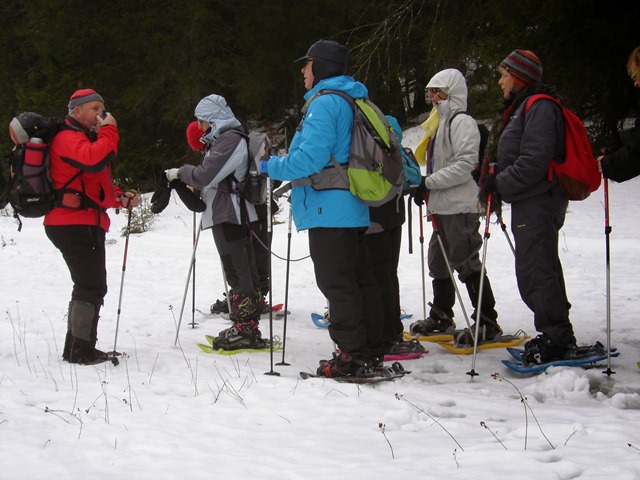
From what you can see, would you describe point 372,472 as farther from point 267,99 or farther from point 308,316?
point 267,99

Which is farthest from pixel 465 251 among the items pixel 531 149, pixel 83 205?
pixel 83 205

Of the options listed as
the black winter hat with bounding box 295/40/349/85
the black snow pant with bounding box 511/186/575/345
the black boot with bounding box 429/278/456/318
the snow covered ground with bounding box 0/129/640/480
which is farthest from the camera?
the black boot with bounding box 429/278/456/318

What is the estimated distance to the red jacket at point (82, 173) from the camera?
511 centimetres

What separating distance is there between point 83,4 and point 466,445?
73.0ft

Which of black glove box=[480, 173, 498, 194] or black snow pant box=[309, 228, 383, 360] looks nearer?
black snow pant box=[309, 228, 383, 360]

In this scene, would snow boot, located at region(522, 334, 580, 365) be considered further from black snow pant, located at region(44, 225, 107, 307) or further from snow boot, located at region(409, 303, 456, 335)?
black snow pant, located at region(44, 225, 107, 307)

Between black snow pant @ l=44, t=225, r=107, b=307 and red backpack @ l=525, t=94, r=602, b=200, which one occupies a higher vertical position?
red backpack @ l=525, t=94, r=602, b=200

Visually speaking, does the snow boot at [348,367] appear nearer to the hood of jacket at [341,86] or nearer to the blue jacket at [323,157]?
the blue jacket at [323,157]

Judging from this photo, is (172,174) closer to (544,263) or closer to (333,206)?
(333,206)

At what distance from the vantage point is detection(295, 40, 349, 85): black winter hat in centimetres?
473

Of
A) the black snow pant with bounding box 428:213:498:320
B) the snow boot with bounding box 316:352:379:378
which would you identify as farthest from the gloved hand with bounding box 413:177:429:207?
the snow boot with bounding box 316:352:379:378

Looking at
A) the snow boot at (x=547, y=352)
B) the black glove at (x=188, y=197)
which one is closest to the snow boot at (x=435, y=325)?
the snow boot at (x=547, y=352)

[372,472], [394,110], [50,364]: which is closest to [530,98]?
[372,472]

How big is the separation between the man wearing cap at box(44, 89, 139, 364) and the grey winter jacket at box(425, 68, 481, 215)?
2.84 metres
